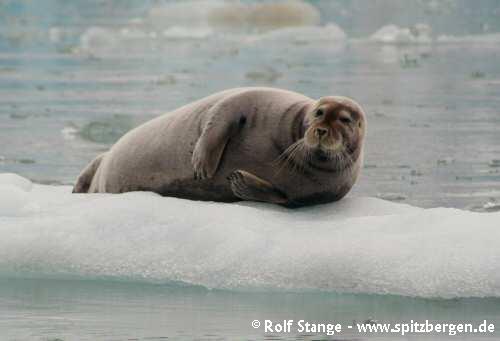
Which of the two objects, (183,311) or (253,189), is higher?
(253,189)

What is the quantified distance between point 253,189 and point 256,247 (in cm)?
84

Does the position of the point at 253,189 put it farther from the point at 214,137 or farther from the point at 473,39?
the point at 473,39

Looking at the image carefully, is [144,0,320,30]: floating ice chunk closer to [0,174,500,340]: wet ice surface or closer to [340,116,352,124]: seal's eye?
[340,116,352,124]: seal's eye

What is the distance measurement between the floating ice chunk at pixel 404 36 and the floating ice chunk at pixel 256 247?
1979 cm

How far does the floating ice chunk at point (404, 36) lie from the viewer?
25.7m

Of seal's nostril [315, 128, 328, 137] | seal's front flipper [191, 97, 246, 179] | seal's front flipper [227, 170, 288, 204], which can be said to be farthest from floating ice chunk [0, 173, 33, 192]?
seal's nostril [315, 128, 328, 137]

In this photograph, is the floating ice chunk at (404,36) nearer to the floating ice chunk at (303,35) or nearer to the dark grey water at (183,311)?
the floating ice chunk at (303,35)

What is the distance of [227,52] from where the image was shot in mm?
24484

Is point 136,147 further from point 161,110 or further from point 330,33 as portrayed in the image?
point 330,33

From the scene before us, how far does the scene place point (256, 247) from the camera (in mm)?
5562

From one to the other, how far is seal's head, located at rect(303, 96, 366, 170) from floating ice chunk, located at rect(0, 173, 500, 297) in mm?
275

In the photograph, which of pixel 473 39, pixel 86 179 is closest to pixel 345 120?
pixel 86 179

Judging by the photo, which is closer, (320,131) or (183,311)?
(183,311)

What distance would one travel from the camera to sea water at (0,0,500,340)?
5141 millimetres
